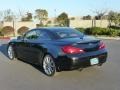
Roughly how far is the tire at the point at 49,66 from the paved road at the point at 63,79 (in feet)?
0.53

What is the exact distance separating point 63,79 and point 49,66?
774mm

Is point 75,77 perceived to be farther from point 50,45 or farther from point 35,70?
point 35,70

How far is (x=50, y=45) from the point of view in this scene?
28.5ft

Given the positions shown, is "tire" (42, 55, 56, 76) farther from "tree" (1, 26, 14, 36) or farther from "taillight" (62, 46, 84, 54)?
"tree" (1, 26, 14, 36)

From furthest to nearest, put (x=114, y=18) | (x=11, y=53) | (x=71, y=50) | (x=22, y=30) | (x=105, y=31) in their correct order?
(x=114, y=18) → (x=22, y=30) → (x=105, y=31) → (x=11, y=53) → (x=71, y=50)

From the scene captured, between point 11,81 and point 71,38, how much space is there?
2.15 m

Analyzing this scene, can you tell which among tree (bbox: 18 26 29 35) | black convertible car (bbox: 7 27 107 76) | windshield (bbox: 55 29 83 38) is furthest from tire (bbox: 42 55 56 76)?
tree (bbox: 18 26 29 35)

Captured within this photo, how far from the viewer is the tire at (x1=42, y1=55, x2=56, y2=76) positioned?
28.0 ft

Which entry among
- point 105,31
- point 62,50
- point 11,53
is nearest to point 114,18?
point 105,31

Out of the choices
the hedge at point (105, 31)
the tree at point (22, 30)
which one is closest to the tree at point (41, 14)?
the tree at point (22, 30)

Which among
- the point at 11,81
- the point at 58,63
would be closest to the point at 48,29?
the point at 58,63

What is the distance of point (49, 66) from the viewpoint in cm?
873

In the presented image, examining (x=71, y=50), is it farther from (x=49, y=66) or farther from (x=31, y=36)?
(x=31, y=36)

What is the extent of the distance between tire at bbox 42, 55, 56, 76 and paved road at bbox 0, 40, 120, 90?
0.53ft
